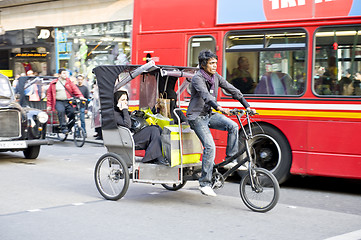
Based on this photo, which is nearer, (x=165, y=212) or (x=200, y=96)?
(x=165, y=212)

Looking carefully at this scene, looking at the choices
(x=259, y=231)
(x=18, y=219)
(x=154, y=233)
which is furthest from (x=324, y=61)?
(x=18, y=219)

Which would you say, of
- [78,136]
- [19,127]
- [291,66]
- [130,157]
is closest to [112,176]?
[130,157]

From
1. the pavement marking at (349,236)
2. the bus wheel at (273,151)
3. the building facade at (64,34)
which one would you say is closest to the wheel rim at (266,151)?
the bus wheel at (273,151)

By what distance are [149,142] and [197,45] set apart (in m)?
2.72

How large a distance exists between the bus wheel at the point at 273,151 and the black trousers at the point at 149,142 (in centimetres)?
183

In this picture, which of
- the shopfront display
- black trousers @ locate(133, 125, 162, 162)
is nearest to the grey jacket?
black trousers @ locate(133, 125, 162, 162)

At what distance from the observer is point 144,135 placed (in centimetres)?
785

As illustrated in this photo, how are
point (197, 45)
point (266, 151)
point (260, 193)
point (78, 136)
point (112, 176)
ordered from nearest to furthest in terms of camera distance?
point (260, 193), point (112, 176), point (266, 151), point (197, 45), point (78, 136)

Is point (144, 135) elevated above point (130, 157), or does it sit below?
above

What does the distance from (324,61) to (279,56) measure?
75cm

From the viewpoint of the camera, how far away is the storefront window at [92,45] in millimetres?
22203

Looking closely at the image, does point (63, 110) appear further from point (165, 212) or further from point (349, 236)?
point (349, 236)

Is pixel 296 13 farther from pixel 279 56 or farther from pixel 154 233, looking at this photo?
pixel 154 233

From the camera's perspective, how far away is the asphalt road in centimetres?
606
